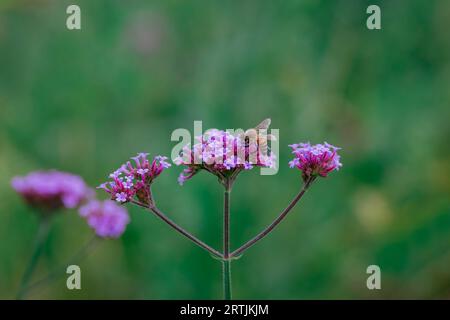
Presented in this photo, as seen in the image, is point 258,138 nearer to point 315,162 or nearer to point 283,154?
point 315,162

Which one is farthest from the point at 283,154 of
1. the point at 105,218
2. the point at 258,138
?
the point at 258,138

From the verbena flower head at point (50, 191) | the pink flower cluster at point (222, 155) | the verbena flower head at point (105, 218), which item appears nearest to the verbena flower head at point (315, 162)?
the pink flower cluster at point (222, 155)

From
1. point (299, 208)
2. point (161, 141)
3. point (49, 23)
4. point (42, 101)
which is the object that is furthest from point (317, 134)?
point (49, 23)

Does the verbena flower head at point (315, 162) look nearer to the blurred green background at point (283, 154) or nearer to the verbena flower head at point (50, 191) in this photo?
the verbena flower head at point (50, 191)

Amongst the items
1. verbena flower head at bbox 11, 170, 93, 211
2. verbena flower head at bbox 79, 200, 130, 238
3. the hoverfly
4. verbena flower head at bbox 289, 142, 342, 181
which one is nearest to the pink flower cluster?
the hoverfly

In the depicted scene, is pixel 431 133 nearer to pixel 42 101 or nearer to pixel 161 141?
pixel 161 141

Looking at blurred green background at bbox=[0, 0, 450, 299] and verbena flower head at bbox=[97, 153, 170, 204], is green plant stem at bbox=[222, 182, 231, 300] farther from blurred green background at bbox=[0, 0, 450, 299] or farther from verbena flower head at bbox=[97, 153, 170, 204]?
blurred green background at bbox=[0, 0, 450, 299]
